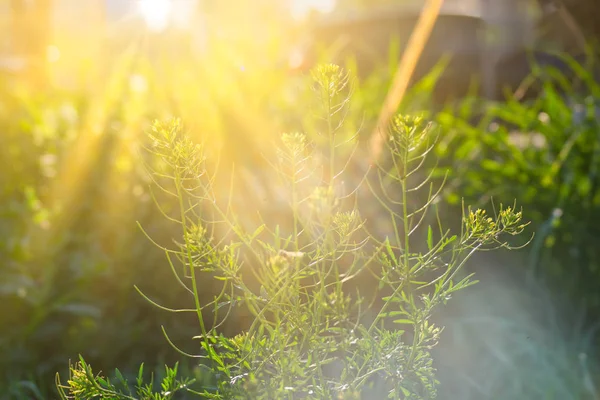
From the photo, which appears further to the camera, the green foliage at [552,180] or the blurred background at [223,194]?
the green foliage at [552,180]

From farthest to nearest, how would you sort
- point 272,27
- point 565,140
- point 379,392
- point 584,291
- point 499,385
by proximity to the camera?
point 272,27 < point 565,140 < point 584,291 < point 499,385 < point 379,392

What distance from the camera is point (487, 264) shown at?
2.58 metres

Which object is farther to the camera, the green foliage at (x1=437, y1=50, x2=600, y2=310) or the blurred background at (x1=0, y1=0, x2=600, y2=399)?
the green foliage at (x1=437, y1=50, x2=600, y2=310)

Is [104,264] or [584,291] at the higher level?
[584,291]

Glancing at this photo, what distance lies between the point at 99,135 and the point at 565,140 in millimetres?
1875

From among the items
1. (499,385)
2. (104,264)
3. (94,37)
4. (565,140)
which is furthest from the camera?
(94,37)

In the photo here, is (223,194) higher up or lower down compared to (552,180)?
lower down

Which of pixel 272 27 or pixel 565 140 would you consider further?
pixel 272 27

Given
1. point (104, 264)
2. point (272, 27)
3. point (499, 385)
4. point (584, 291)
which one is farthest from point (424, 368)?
point (272, 27)

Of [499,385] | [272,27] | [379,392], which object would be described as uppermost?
[272,27]

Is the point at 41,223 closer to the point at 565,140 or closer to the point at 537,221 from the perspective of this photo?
the point at 537,221

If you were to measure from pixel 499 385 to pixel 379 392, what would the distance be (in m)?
0.67

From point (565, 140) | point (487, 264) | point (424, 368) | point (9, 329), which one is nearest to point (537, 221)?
point (487, 264)

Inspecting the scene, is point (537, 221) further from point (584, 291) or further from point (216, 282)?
point (216, 282)
